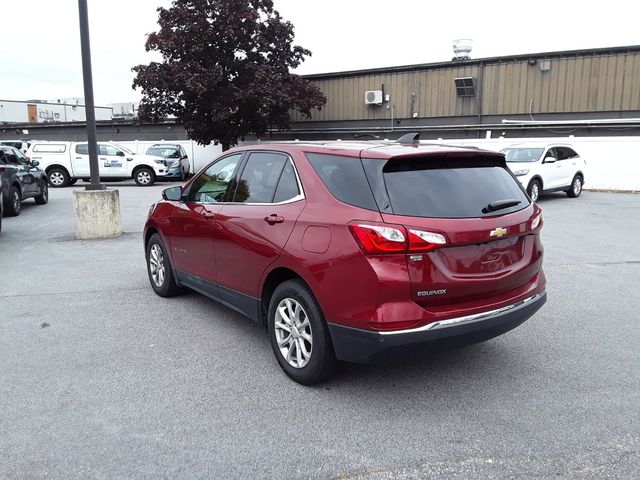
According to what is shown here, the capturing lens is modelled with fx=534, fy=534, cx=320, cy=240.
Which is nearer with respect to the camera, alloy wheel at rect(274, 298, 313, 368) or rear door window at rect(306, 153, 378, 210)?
rear door window at rect(306, 153, 378, 210)

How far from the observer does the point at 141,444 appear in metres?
3.10

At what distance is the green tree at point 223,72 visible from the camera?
73.5 feet

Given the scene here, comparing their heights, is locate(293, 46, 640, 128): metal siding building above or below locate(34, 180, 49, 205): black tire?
above

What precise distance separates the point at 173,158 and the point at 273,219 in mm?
21435

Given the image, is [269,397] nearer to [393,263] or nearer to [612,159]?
[393,263]

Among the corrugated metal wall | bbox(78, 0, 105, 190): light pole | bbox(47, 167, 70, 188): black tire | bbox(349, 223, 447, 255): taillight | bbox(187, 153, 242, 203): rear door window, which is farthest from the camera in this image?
bbox(47, 167, 70, 188): black tire

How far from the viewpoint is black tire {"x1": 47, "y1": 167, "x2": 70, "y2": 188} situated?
22.1m

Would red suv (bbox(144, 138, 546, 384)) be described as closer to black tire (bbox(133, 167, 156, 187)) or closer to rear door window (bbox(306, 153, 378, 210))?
rear door window (bbox(306, 153, 378, 210))

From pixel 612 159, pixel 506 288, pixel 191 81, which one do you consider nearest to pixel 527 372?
pixel 506 288

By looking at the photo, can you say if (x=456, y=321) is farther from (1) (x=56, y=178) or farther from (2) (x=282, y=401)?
(1) (x=56, y=178)

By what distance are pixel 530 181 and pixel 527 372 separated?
11.8m

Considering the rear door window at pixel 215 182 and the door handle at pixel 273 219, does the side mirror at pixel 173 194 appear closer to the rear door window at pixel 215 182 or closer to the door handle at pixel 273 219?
the rear door window at pixel 215 182

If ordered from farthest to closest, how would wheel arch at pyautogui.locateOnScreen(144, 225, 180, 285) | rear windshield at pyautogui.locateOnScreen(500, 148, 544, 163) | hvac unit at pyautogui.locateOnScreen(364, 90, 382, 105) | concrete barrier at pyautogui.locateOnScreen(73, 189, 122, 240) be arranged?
hvac unit at pyautogui.locateOnScreen(364, 90, 382, 105), rear windshield at pyautogui.locateOnScreen(500, 148, 544, 163), concrete barrier at pyautogui.locateOnScreen(73, 189, 122, 240), wheel arch at pyautogui.locateOnScreen(144, 225, 180, 285)

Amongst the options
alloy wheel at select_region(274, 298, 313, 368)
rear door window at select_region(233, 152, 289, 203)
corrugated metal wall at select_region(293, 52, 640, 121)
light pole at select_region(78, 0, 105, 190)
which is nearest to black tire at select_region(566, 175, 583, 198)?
corrugated metal wall at select_region(293, 52, 640, 121)
